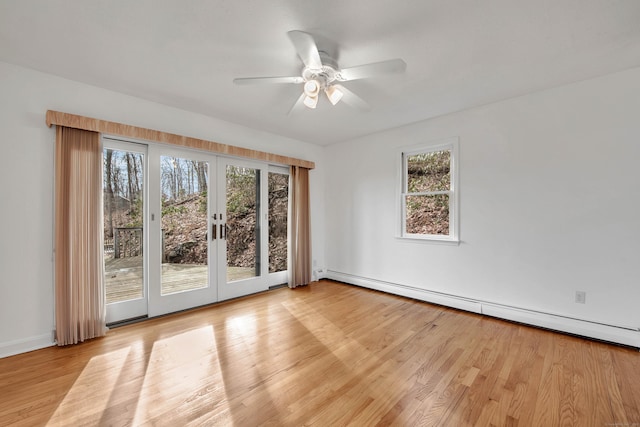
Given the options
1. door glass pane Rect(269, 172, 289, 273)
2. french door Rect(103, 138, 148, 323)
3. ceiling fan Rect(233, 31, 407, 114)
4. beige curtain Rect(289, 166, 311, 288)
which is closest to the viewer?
ceiling fan Rect(233, 31, 407, 114)

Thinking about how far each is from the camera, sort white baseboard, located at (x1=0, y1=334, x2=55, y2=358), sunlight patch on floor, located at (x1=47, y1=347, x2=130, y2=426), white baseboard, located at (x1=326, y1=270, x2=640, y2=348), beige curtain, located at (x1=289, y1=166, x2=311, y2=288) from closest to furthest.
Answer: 1. sunlight patch on floor, located at (x1=47, y1=347, x2=130, y2=426)
2. white baseboard, located at (x1=0, y1=334, x2=55, y2=358)
3. white baseboard, located at (x1=326, y1=270, x2=640, y2=348)
4. beige curtain, located at (x1=289, y1=166, x2=311, y2=288)

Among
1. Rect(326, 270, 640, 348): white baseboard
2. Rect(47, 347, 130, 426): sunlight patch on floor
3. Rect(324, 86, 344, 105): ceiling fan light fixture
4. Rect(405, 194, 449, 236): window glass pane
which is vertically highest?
Rect(324, 86, 344, 105): ceiling fan light fixture

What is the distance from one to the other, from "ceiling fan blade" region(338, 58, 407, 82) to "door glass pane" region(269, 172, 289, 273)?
2.48 metres

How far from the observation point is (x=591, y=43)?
200cm

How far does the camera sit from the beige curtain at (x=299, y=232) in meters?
4.35

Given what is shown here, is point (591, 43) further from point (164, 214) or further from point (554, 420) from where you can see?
point (164, 214)

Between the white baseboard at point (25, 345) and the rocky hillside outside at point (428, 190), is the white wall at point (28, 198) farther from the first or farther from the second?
the rocky hillside outside at point (428, 190)

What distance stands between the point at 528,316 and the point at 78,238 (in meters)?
4.72

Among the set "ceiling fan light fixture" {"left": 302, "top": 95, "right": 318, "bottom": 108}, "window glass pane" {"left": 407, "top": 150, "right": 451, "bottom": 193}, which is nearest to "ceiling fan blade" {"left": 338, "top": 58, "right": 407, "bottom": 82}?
"ceiling fan light fixture" {"left": 302, "top": 95, "right": 318, "bottom": 108}

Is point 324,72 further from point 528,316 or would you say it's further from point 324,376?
point 528,316

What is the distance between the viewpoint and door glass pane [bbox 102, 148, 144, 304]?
278cm

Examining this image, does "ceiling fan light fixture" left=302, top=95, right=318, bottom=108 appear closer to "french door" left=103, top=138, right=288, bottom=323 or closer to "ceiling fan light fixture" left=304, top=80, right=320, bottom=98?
"ceiling fan light fixture" left=304, top=80, right=320, bottom=98

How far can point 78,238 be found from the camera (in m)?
2.47

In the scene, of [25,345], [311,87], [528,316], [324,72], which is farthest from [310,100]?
[25,345]
